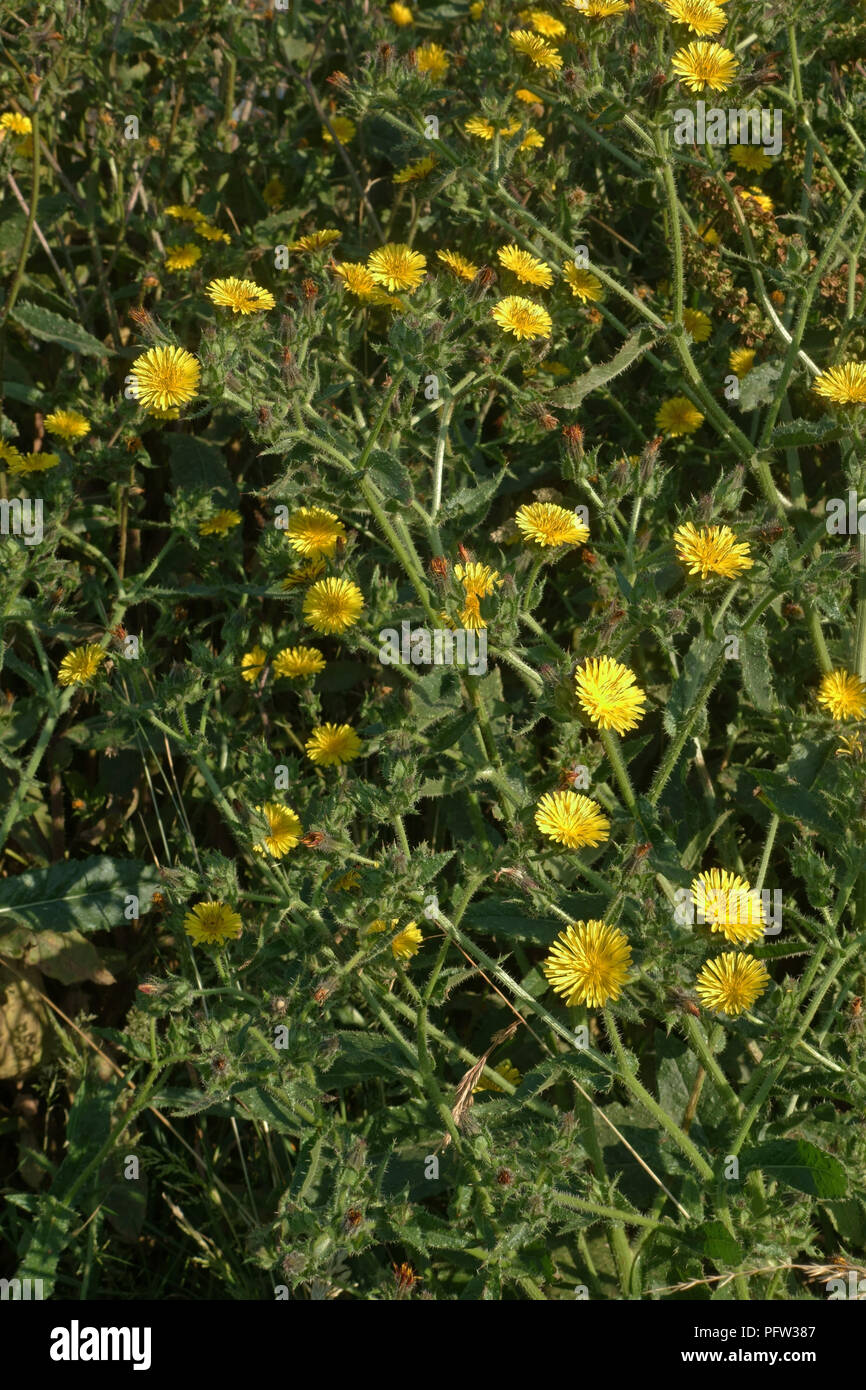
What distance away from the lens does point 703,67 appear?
256cm

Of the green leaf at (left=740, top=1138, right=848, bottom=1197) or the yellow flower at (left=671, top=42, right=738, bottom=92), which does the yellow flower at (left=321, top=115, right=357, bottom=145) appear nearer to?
the yellow flower at (left=671, top=42, right=738, bottom=92)

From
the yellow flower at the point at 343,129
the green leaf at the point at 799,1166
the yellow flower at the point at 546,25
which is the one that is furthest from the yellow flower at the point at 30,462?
the green leaf at the point at 799,1166

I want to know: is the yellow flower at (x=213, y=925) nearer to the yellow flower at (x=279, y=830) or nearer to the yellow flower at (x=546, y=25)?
the yellow flower at (x=279, y=830)

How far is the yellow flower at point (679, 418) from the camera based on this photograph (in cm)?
307

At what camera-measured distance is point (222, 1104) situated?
95.3 inches

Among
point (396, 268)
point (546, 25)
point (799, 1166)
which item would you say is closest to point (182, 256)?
point (396, 268)

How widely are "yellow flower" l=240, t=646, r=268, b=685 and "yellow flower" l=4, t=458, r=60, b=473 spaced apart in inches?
31.0

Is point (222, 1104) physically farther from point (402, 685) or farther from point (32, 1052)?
point (402, 685)

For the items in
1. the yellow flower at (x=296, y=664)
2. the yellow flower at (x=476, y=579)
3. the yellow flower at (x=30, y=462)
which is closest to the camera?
the yellow flower at (x=476, y=579)

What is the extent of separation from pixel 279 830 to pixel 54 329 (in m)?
1.53

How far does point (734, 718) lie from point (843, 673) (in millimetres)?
433

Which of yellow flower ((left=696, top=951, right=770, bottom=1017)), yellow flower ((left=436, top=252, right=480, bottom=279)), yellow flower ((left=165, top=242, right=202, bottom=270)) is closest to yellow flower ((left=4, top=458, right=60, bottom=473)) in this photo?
yellow flower ((left=165, top=242, right=202, bottom=270))

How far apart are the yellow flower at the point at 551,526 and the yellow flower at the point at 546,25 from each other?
1.40 m

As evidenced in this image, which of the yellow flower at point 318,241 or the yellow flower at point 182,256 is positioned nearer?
the yellow flower at point 318,241
